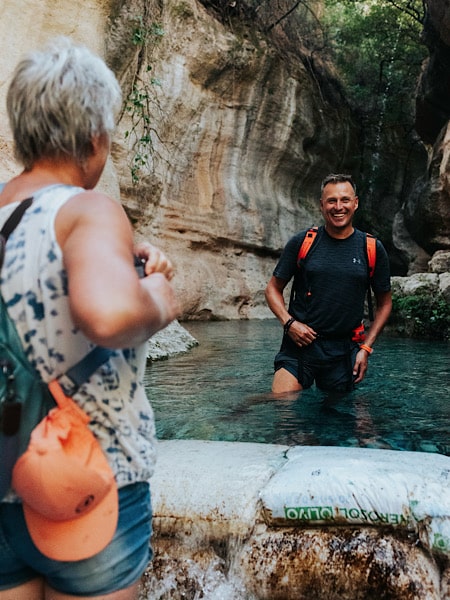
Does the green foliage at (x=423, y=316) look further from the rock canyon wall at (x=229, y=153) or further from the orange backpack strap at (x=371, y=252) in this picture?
the orange backpack strap at (x=371, y=252)

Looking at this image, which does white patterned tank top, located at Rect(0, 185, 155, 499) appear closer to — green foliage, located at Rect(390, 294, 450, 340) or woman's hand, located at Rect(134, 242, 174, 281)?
woman's hand, located at Rect(134, 242, 174, 281)

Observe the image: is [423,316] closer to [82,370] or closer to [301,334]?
[301,334]

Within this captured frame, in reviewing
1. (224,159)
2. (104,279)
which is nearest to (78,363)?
(104,279)

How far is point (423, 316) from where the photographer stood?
959cm

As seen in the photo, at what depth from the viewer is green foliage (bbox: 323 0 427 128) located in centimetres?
1856

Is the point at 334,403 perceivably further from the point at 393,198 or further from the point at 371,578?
the point at 393,198

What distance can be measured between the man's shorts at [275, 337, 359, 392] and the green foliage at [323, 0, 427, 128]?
1661 cm

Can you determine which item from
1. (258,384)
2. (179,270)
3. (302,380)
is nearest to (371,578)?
(302,380)

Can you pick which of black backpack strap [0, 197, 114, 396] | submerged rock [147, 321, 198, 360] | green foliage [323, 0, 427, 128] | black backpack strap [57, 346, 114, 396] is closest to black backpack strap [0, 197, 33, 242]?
black backpack strap [0, 197, 114, 396]

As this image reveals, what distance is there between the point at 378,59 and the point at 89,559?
20.3 meters

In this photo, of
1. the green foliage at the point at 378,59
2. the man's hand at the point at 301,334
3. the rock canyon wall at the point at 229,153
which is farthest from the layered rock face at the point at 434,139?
the man's hand at the point at 301,334

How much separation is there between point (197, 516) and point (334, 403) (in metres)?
1.94

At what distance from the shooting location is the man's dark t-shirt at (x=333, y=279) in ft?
12.3

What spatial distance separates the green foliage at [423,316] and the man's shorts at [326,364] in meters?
5.92
